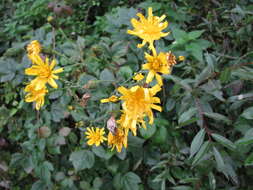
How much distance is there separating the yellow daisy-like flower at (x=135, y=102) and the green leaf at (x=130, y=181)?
0.51m

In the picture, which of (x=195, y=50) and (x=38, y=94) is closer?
(x=38, y=94)

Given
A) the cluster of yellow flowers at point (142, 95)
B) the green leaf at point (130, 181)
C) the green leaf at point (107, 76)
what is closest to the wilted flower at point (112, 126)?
the cluster of yellow flowers at point (142, 95)

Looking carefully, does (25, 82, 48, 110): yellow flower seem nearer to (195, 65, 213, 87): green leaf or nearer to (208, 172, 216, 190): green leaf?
(195, 65, 213, 87): green leaf

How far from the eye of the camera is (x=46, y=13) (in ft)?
8.07

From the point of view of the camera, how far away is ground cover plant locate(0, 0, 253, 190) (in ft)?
4.29

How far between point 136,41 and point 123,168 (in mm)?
806

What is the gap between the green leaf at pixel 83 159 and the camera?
1.55 metres

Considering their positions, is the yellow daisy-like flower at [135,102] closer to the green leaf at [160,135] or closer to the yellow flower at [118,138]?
the yellow flower at [118,138]

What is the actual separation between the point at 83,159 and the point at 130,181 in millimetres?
293

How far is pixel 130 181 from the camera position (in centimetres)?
159

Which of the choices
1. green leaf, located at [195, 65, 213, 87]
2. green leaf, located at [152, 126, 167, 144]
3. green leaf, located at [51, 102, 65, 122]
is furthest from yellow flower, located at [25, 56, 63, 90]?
green leaf, located at [195, 65, 213, 87]

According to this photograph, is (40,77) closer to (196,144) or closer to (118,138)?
(118,138)

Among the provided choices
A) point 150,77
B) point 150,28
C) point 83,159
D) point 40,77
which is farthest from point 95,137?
point 150,28

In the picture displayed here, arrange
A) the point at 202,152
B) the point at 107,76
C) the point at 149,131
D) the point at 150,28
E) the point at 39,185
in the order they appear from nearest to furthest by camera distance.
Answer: the point at 202,152 < the point at 150,28 < the point at 149,131 < the point at 107,76 < the point at 39,185
